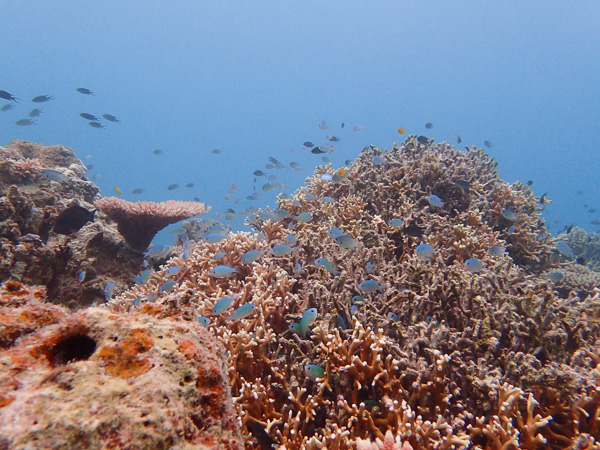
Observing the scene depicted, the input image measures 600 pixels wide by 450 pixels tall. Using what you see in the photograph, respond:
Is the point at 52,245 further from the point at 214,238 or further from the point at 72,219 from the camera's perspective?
the point at 214,238

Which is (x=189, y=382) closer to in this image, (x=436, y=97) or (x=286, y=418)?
(x=286, y=418)

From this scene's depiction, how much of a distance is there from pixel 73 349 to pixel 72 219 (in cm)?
684

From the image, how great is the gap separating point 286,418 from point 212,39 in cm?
20045

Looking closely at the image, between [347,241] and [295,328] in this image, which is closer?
[295,328]

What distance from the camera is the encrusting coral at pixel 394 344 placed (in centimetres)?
261

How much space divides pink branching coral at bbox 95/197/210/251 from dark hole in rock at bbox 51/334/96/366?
602 cm

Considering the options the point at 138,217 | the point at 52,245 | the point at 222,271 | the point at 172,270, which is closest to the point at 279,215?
the point at 222,271

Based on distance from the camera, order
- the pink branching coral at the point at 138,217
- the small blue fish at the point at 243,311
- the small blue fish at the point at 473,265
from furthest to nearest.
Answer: the pink branching coral at the point at 138,217
the small blue fish at the point at 473,265
the small blue fish at the point at 243,311

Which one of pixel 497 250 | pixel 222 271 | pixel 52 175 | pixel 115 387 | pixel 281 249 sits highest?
pixel 52 175

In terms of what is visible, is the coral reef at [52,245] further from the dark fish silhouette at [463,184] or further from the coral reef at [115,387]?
the dark fish silhouette at [463,184]

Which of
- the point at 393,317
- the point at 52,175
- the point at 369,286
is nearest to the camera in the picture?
the point at 393,317

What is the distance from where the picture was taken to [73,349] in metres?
1.64

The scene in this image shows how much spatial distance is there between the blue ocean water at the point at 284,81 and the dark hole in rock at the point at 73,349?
120671mm

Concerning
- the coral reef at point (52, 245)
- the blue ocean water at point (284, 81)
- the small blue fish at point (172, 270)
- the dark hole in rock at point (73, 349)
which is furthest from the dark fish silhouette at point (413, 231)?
the blue ocean water at point (284, 81)
